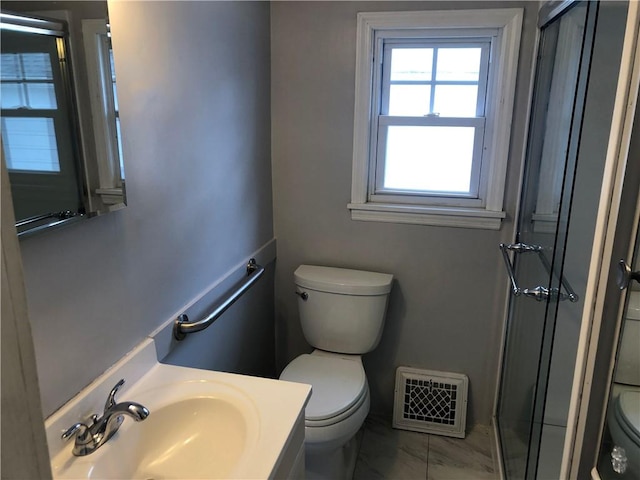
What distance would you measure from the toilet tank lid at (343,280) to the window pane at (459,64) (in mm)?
906

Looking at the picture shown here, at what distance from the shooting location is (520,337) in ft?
6.46

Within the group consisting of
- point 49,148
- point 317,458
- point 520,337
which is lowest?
point 317,458

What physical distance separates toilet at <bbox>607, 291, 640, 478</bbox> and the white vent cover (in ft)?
4.04

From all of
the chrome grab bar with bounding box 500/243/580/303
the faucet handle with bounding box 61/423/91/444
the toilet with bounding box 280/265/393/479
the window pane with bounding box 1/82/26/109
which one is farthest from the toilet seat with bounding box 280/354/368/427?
the window pane with bounding box 1/82/26/109

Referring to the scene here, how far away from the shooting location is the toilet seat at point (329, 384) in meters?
1.79

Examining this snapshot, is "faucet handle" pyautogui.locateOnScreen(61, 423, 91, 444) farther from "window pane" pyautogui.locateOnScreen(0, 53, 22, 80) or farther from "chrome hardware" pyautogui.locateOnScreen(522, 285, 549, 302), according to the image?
"chrome hardware" pyautogui.locateOnScreen(522, 285, 549, 302)

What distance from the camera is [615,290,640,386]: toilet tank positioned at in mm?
1116

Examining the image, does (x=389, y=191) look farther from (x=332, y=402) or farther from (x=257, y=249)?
(x=332, y=402)

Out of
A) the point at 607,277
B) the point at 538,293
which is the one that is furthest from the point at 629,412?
the point at 538,293

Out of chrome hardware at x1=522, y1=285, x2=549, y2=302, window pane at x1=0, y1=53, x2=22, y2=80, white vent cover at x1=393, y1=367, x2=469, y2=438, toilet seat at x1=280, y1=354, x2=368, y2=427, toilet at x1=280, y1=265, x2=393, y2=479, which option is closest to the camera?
window pane at x1=0, y1=53, x2=22, y2=80

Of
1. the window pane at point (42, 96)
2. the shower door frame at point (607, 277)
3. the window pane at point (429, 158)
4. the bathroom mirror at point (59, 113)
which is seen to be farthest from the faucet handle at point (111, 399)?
the window pane at point (429, 158)

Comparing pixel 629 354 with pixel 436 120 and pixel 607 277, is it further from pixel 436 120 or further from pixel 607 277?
pixel 436 120

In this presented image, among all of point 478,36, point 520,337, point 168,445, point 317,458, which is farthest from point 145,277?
point 478,36

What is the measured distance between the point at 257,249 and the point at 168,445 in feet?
3.47
